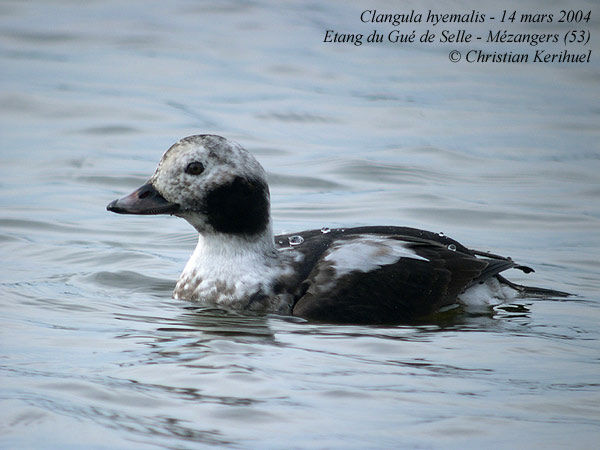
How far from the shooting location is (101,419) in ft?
17.0

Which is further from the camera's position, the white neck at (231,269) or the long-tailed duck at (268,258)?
the white neck at (231,269)

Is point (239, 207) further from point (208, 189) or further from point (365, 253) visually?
point (365, 253)

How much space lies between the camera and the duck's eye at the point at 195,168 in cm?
746

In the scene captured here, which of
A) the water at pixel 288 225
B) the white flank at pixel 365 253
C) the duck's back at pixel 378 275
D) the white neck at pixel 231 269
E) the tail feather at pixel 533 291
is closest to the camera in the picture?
the water at pixel 288 225

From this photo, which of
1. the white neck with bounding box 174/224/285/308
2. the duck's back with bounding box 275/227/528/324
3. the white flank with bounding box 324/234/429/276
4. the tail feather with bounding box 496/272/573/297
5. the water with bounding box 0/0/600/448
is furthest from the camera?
the tail feather with bounding box 496/272/573/297

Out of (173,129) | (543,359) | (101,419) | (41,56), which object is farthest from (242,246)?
(41,56)

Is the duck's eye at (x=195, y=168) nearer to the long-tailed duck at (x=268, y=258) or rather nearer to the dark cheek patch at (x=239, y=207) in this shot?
the long-tailed duck at (x=268, y=258)

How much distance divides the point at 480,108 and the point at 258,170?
9.36 metres

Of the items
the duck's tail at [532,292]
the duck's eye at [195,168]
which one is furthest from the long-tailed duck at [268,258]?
the duck's tail at [532,292]

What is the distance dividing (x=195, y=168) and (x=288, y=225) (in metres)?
3.70

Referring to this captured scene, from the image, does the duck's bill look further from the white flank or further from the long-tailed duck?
the white flank

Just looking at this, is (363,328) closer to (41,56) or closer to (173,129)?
(173,129)

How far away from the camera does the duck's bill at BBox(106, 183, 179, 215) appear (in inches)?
294

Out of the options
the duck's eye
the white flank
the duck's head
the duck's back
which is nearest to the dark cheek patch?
the duck's head
